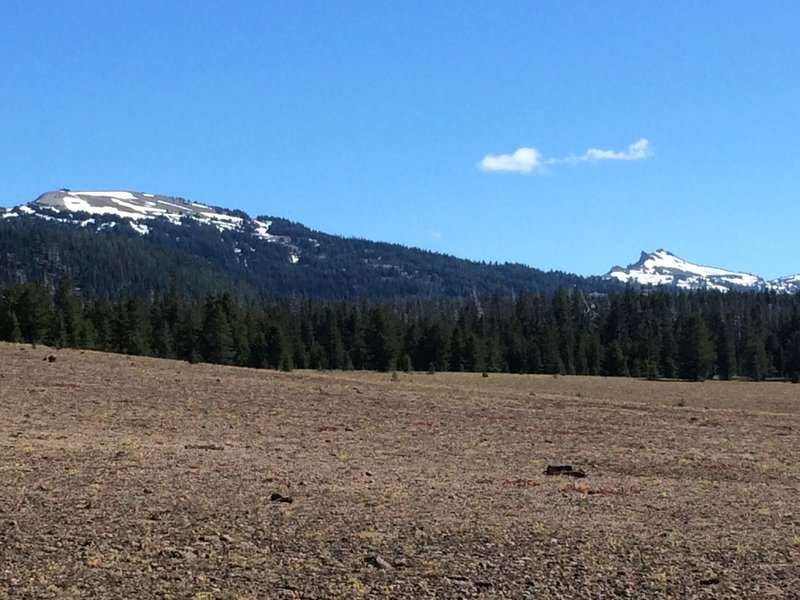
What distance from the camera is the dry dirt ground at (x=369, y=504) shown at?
9391 mm

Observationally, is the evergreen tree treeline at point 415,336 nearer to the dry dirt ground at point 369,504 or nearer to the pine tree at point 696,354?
the pine tree at point 696,354

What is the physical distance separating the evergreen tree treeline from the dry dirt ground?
5659 cm

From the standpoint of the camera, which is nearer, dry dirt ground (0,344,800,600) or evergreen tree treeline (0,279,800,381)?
dry dirt ground (0,344,800,600)

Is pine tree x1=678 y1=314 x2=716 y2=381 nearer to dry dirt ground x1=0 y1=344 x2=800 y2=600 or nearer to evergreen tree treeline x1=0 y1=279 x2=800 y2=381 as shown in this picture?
evergreen tree treeline x1=0 y1=279 x2=800 y2=381

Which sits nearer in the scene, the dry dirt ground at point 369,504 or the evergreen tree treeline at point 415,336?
the dry dirt ground at point 369,504

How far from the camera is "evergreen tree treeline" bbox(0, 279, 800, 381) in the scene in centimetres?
8506

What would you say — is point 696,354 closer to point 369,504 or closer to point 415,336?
point 415,336

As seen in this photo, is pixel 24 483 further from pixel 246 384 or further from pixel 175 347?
pixel 175 347

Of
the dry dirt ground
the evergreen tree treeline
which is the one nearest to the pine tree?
the evergreen tree treeline

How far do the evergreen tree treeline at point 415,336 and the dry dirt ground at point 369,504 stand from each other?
56.6m

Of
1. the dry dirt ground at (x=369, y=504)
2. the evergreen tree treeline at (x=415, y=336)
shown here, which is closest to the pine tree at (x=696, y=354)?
the evergreen tree treeline at (x=415, y=336)

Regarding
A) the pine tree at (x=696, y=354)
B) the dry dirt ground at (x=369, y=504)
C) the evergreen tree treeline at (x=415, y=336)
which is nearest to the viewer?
the dry dirt ground at (x=369, y=504)

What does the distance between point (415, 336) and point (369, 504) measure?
10886 centimetres

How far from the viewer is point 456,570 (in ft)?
32.2
